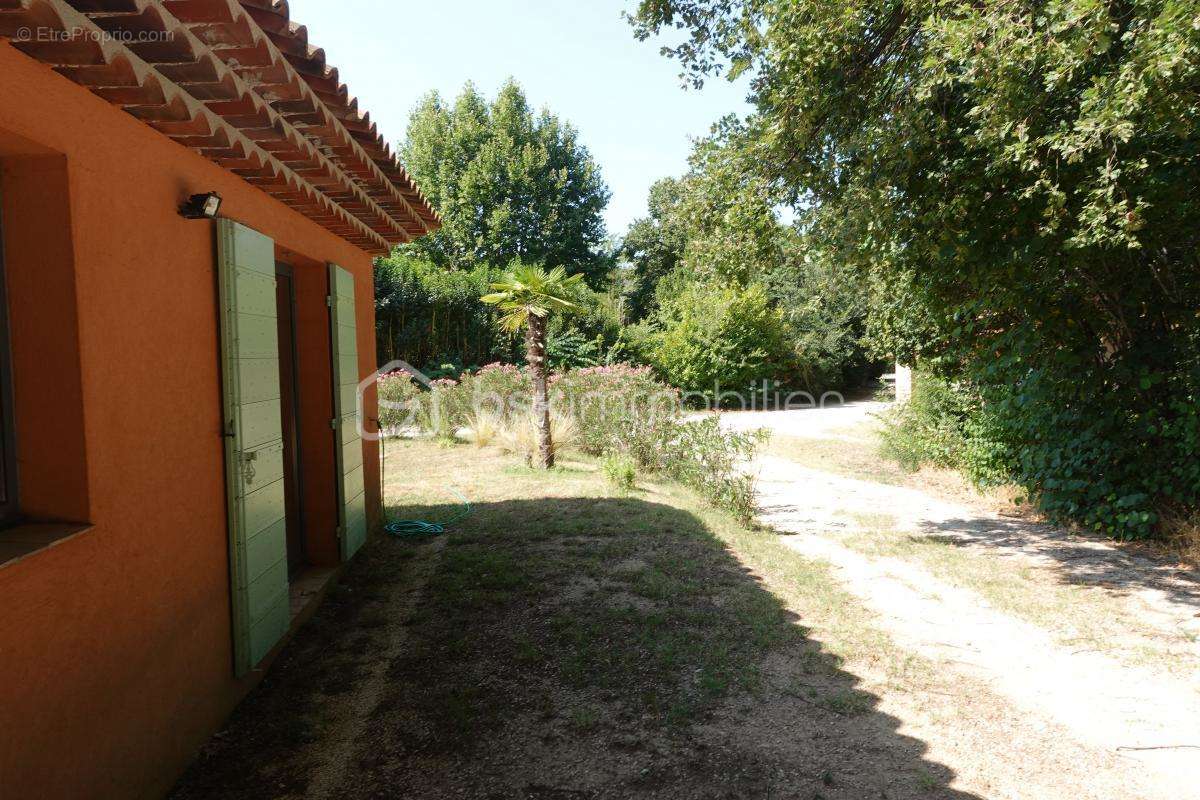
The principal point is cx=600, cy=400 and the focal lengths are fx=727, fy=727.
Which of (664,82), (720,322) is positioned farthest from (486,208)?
(664,82)

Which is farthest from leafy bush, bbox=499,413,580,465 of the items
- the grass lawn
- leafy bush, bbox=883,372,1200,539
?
leafy bush, bbox=883,372,1200,539

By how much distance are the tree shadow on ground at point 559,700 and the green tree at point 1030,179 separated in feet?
10.7

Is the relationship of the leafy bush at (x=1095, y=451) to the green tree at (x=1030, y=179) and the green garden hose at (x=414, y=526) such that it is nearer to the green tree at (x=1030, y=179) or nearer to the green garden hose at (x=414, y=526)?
the green tree at (x=1030, y=179)

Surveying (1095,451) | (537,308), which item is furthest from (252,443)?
(1095,451)

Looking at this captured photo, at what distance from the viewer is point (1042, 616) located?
4.95 meters

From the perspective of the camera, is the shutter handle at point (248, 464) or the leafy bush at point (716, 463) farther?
the leafy bush at point (716, 463)

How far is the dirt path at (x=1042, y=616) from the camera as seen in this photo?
3400 millimetres

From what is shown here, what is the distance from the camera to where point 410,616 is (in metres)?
4.80

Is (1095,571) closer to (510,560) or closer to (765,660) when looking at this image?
(765,660)

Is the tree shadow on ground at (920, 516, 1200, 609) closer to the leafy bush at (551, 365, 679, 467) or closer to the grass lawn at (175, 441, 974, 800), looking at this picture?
the grass lawn at (175, 441, 974, 800)

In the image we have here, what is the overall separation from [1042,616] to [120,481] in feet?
17.7

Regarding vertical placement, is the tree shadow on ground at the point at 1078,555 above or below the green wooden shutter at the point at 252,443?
below

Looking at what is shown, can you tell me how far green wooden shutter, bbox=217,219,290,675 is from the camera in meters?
3.39

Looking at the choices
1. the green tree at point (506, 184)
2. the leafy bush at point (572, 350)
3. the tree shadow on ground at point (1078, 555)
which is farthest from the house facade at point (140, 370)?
the green tree at point (506, 184)
